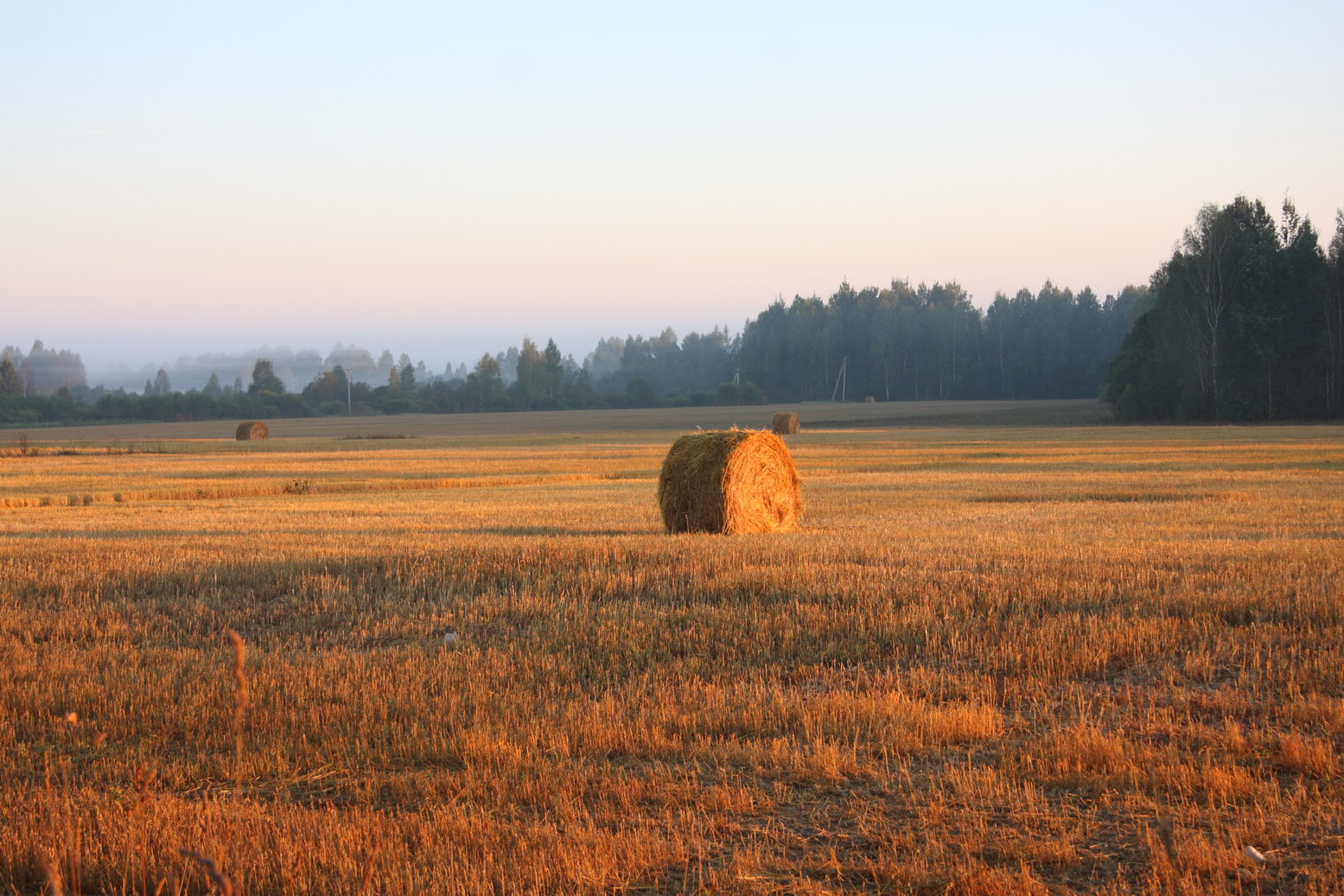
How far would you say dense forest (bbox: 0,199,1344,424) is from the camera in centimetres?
7331

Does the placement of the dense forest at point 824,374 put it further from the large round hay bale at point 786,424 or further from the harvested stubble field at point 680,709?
the harvested stubble field at point 680,709

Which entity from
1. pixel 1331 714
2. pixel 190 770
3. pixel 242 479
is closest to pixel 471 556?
pixel 190 770

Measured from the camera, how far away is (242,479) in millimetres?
33688

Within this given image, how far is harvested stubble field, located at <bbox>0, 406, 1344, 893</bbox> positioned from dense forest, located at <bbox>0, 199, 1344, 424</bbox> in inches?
2534

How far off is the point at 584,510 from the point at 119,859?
16.4 m

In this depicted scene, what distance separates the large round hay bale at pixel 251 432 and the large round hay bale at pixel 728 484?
54.7 meters

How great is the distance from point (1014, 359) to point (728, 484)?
12699 cm

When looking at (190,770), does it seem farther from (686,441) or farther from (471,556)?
(686,441)

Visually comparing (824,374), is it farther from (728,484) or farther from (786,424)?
(728,484)

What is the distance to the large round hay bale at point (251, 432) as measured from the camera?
223ft

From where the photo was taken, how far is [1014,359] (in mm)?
137500

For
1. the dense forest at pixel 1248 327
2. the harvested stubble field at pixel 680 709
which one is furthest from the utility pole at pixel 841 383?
the harvested stubble field at pixel 680 709

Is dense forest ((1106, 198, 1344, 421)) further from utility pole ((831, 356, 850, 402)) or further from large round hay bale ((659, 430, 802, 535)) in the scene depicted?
utility pole ((831, 356, 850, 402))

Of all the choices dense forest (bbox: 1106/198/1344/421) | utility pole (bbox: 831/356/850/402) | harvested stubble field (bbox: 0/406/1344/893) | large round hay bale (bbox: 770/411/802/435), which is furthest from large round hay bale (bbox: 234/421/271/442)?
utility pole (bbox: 831/356/850/402)
